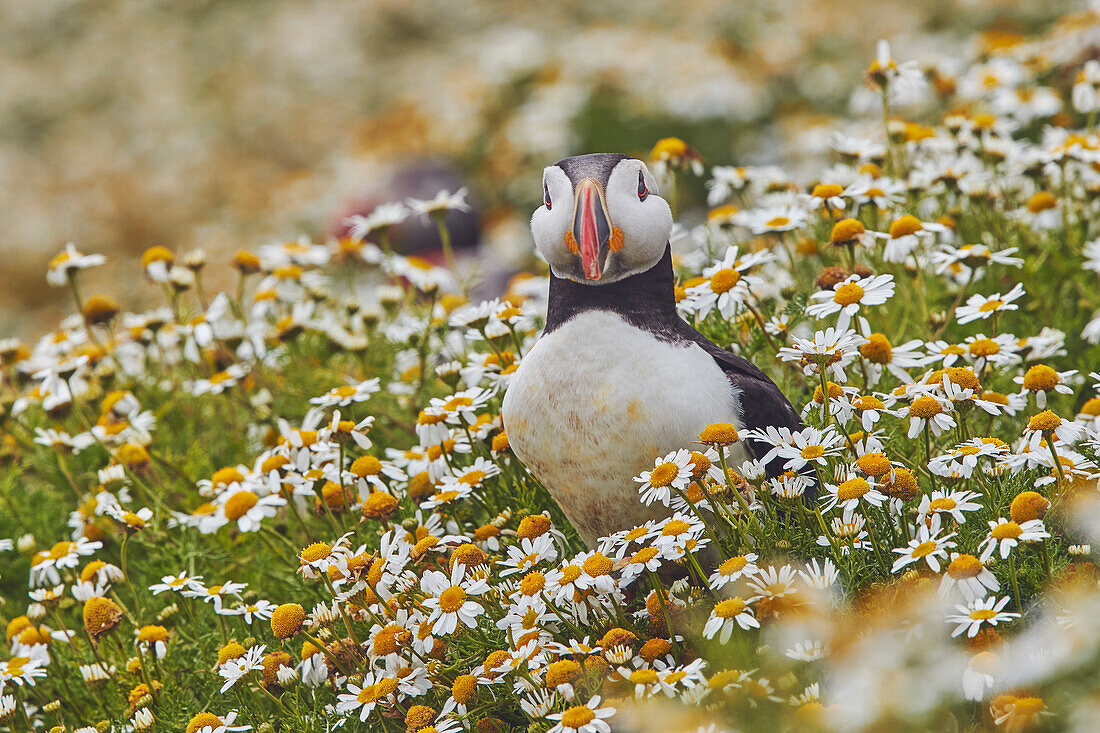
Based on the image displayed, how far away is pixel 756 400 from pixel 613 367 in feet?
1.03

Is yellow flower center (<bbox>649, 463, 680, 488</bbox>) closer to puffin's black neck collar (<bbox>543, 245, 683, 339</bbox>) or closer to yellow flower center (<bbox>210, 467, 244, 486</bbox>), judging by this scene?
puffin's black neck collar (<bbox>543, 245, 683, 339</bbox>)

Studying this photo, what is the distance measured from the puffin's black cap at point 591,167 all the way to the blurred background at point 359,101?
4506 millimetres

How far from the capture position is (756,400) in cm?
218

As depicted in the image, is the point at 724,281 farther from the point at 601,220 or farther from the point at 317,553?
the point at 317,553

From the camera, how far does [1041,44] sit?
4934mm

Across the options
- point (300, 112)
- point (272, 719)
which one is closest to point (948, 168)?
point (272, 719)

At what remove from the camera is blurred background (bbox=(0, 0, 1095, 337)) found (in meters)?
7.76

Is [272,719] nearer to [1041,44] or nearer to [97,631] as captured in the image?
[97,631]

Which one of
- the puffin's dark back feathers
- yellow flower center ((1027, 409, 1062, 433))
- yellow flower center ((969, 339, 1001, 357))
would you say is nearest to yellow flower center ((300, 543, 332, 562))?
the puffin's dark back feathers

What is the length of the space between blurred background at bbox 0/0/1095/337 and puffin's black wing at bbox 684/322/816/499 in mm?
4384

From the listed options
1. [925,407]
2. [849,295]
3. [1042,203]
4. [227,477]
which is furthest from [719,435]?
[1042,203]

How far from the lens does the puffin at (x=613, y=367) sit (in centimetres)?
205

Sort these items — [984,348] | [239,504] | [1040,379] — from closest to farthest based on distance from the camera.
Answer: [1040,379] < [984,348] < [239,504]

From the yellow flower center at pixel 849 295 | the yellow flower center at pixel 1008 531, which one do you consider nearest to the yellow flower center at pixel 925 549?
the yellow flower center at pixel 1008 531
